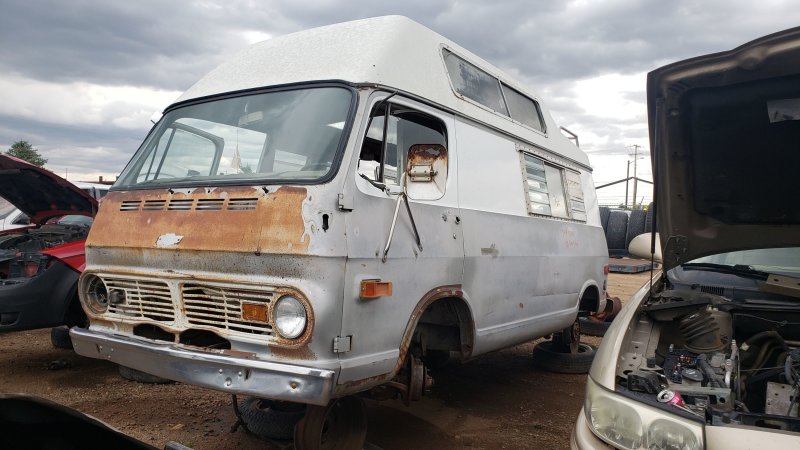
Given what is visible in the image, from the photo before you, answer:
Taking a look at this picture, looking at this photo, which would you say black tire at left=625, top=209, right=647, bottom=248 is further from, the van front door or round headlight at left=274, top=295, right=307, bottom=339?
round headlight at left=274, top=295, right=307, bottom=339

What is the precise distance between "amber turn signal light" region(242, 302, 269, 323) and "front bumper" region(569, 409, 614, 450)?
1.67m

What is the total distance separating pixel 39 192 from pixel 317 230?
222 inches

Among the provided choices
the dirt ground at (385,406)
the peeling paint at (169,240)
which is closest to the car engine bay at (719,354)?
the dirt ground at (385,406)

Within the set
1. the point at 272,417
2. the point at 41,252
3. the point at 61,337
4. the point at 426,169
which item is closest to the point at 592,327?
the point at 272,417

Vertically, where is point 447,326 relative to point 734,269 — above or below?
below

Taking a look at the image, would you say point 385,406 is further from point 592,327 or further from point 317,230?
point 592,327

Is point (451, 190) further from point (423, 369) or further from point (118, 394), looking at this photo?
point (118, 394)

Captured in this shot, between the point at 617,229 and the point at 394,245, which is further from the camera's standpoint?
the point at 617,229

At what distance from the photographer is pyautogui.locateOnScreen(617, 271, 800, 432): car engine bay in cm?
246

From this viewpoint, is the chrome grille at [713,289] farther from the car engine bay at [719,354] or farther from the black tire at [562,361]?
the black tire at [562,361]

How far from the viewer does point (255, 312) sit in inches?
120

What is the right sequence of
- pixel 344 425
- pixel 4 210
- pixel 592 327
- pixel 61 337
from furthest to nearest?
1. pixel 4 210
2. pixel 592 327
3. pixel 61 337
4. pixel 344 425

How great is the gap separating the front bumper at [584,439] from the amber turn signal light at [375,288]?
1.23m

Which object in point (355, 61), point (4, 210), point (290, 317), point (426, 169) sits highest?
point (355, 61)
